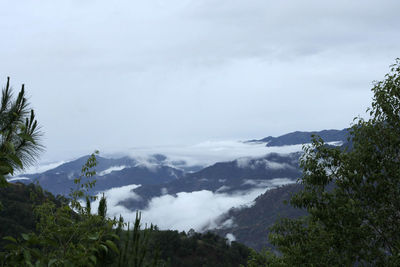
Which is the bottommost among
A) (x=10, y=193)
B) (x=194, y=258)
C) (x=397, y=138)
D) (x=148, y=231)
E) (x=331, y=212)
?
(x=194, y=258)

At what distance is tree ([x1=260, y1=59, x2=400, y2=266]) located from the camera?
36.4 feet

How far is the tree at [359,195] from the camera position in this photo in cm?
1109

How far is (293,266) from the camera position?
1307 centimetres

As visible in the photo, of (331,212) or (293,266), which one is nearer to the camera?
(331,212)

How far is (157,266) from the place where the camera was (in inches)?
A: 219

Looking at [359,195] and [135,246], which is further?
[359,195]

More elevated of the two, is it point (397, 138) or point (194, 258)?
point (397, 138)

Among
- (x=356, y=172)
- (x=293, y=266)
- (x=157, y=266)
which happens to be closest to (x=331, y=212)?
(x=356, y=172)

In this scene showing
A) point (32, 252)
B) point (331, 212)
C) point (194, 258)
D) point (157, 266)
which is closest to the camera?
point (32, 252)

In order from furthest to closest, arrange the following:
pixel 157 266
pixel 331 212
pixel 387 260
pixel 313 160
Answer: pixel 313 160 < pixel 331 212 < pixel 387 260 < pixel 157 266

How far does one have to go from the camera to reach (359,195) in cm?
1172

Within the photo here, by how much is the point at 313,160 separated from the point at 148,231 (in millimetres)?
8464

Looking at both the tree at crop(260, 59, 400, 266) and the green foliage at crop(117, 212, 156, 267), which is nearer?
the green foliage at crop(117, 212, 156, 267)

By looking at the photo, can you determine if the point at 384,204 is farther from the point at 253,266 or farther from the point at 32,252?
the point at 32,252
